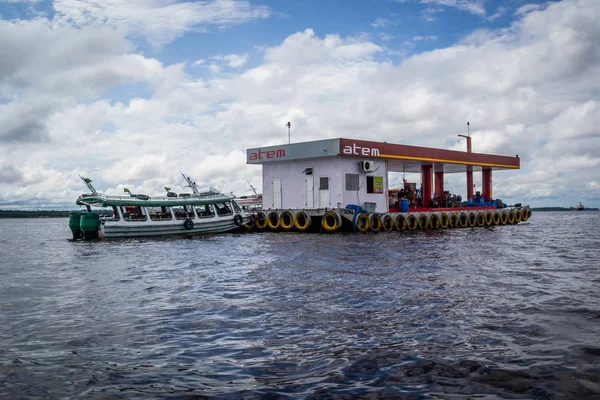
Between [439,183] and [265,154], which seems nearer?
[265,154]

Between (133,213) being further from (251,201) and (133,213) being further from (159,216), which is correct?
(251,201)

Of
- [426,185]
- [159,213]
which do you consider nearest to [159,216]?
[159,213]

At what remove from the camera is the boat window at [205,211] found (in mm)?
30938

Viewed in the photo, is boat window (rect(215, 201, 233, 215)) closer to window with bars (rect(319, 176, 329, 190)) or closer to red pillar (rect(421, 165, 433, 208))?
window with bars (rect(319, 176, 329, 190))

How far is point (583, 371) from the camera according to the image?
17.6 ft

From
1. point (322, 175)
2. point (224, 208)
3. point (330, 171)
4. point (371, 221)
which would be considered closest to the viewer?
point (371, 221)

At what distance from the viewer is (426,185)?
3888cm

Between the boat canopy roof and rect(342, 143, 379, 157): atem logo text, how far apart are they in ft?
26.8

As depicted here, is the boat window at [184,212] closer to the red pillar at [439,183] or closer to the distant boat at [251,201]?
the distant boat at [251,201]

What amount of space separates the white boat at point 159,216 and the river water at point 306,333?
13.4 m

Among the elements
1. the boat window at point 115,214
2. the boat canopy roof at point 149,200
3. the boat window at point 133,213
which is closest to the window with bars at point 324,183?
the boat canopy roof at point 149,200

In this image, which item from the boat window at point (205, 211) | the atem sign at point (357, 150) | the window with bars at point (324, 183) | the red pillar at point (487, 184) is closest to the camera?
the atem sign at point (357, 150)

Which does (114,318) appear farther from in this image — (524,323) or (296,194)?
(296,194)

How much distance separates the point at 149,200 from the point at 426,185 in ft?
71.0
